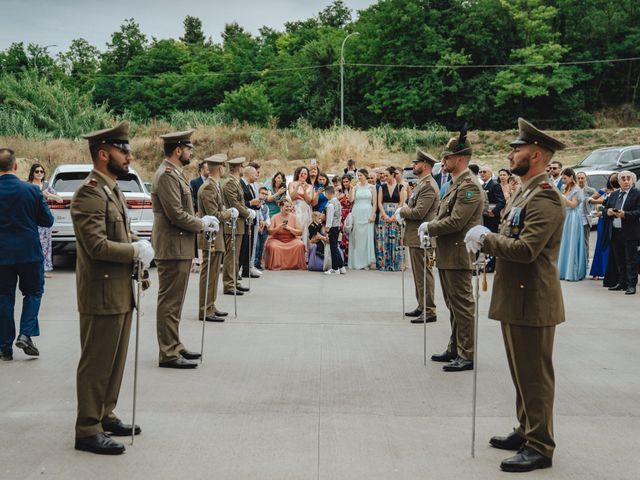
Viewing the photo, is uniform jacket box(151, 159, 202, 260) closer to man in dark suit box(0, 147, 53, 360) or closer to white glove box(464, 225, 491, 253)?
man in dark suit box(0, 147, 53, 360)

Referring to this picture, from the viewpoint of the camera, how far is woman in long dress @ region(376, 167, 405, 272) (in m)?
17.0

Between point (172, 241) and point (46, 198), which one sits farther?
point (46, 198)

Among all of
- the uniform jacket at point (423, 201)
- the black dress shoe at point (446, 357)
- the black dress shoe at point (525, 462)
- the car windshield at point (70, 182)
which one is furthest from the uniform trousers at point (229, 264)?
the black dress shoe at point (525, 462)

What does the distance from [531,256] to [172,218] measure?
418 cm

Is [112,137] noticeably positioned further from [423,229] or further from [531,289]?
[423,229]

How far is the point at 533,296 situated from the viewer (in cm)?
536

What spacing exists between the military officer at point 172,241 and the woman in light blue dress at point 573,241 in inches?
377

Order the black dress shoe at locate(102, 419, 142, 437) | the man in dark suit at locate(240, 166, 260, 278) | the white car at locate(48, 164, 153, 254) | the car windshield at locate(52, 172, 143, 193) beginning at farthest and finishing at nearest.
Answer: the car windshield at locate(52, 172, 143, 193) → the white car at locate(48, 164, 153, 254) → the man in dark suit at locate(240, 166, 260, 278) → the black dress shoe at locate(102, 419, 142, 437)

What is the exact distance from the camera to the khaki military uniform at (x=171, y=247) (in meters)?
8.13

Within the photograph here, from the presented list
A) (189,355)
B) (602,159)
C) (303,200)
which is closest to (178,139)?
(189,355)

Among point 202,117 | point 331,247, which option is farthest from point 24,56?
point 331,247

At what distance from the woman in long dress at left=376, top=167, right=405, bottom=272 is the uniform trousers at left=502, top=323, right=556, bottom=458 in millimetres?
11527

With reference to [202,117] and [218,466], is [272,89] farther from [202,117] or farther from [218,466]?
[218,466]

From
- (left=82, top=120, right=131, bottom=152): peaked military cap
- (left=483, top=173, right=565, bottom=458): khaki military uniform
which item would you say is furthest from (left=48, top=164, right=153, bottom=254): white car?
(left=483, top=173, right=565, bottom=458): khaki military uniform
